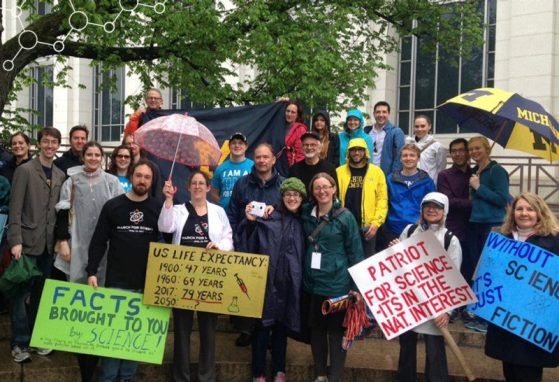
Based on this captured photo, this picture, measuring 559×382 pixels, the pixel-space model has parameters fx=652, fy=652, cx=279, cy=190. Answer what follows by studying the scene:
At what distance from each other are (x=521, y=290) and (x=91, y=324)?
345 centimetres

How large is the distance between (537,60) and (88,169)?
1196 cm

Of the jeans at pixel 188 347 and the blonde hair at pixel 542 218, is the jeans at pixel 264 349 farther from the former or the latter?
the blonde hair at pixel 542 218

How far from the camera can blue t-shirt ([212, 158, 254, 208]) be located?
21.5 ft

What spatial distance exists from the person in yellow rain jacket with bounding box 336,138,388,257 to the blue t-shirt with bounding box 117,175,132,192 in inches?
80.6

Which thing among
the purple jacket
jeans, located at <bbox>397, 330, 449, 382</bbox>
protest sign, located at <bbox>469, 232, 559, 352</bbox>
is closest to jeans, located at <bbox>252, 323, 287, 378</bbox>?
jeans, located at <bbox>397, 330, 449, 382</bbox>

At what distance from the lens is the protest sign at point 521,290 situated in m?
4.81

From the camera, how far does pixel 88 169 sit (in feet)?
18.2

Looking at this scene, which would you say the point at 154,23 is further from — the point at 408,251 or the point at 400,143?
the point at 408,251

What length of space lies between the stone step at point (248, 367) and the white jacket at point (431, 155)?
6.50 ft

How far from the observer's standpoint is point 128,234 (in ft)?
17.4

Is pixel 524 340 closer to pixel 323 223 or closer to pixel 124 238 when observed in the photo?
pixel 323 223

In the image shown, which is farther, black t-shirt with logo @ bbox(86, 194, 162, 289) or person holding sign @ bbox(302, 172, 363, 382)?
person holding sign @ bbox(302, 172, 363, 382)

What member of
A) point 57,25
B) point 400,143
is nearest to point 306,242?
point 400,143

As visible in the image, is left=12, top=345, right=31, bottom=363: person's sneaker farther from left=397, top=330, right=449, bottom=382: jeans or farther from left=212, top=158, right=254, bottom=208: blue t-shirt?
left=397, top=330, right=449, bottom=382: jeans
